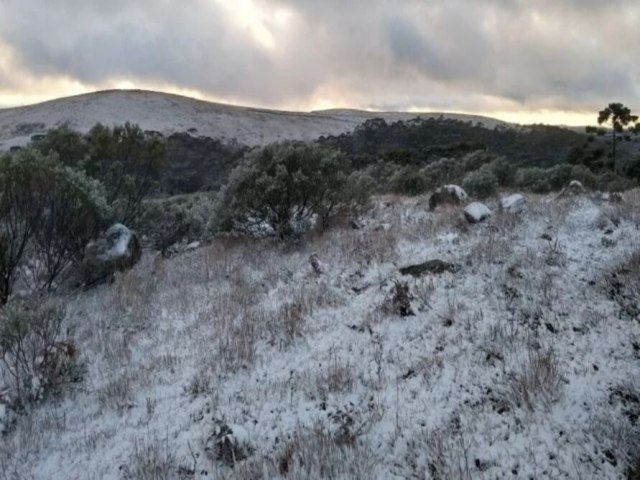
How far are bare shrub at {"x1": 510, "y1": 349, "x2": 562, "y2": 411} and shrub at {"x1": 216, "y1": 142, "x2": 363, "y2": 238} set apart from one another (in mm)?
7092

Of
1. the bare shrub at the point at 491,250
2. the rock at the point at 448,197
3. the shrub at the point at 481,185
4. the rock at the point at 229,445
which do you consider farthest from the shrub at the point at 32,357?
the shrub at the point at 481,185

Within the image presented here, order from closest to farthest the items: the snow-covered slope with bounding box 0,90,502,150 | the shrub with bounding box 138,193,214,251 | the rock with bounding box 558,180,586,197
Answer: the rock with bounding box 558,180,586,197 < the shrub with bounding box 138,193,214,251 < the snow-covered slope with bounding box 0,90,502,150

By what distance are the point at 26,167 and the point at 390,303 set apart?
6.80 m

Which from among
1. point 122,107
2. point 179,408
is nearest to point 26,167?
point 179,408

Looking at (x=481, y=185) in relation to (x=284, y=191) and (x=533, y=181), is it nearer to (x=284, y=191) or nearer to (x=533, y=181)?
(x=533, y=181)

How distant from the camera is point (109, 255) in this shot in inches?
382

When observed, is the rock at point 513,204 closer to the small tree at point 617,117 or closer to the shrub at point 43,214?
the shrub at point 43,214

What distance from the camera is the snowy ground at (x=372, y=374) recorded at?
136 inches

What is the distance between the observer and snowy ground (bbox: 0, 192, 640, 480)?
→ 3.45 metres

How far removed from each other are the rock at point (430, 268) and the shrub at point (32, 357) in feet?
13.5

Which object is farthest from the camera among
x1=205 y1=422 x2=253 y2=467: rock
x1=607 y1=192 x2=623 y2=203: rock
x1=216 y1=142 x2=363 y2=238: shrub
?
x1=216 y1=142 x2=363 y2=238: shrub

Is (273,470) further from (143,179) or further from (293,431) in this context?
(143,179)

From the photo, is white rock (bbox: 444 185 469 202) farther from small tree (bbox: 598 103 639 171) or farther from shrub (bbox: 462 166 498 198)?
small tree (bbox: 598 103 639 171)

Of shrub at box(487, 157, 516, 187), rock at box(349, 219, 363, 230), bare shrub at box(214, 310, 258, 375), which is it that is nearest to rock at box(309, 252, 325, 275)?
bare shrub at box(214, 310, 258, 375)
